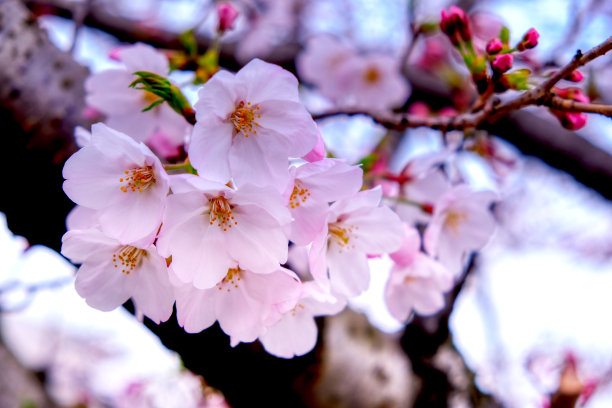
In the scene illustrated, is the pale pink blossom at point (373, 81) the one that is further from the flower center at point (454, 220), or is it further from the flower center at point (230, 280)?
the flower center at point (230, 280)

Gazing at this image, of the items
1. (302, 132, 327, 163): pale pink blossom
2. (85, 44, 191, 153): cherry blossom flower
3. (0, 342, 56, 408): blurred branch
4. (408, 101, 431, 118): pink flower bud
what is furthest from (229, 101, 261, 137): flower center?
(0, 342, 56, 408): blurred branch

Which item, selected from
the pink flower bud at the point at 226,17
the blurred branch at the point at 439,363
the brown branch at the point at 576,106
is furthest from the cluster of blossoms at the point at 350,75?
the brown branch at the point at 576,106

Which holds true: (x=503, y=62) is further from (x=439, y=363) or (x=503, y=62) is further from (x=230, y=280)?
(x=439, y=363)

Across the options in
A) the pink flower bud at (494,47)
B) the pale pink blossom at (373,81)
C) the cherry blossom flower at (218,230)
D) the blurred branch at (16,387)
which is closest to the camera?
the cherry blossom flower at (218,230)

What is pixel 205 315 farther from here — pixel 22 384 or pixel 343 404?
pixel 22 384

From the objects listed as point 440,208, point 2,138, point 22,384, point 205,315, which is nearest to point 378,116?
point 440,208

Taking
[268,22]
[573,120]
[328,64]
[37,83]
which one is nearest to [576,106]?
[573,120]

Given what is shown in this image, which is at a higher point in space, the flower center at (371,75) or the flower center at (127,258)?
the flower center at (127,258)

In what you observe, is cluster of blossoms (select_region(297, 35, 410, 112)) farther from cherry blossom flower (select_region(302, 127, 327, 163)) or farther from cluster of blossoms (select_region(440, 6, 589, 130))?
cherry blossom flower (select_region(302, 127, 327, 163))
